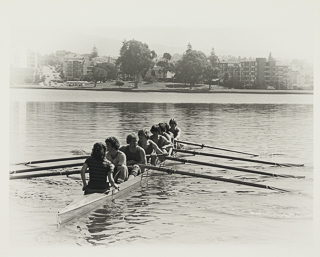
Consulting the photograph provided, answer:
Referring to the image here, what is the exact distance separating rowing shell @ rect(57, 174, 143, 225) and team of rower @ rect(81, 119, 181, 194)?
3.8 inches

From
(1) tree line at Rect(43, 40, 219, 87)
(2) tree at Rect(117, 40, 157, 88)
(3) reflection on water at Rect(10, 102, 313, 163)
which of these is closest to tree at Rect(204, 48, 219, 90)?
(1) tree line at Rect(43, 40, 219, 87)

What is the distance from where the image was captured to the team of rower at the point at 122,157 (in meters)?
6.82

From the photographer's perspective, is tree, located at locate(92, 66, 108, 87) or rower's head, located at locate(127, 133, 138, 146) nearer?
rower's head, located at locate(127, 133, 138, 146)

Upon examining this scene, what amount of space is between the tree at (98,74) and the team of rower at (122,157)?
6.10 meters

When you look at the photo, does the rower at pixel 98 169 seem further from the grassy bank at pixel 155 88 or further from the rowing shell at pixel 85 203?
the grassy bank at pixel 155 88

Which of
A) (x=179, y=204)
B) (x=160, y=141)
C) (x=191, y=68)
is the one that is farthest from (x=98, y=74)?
(x=179, y=204)

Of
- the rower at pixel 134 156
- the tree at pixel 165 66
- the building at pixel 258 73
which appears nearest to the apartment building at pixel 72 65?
the tree at pixel 165 66

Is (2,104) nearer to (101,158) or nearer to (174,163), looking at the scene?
(101,158)

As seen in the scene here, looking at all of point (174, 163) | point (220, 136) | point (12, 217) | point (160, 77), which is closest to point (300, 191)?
point (174, 163)

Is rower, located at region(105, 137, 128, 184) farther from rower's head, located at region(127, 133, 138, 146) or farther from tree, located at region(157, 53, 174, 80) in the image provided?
tree, located at region(157, 53, 174, 80)

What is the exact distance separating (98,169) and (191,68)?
10343 millimetres

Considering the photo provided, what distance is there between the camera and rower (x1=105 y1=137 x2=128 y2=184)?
749 cm

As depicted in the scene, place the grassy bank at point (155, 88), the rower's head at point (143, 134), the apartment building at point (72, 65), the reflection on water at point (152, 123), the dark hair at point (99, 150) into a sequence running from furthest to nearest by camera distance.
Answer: the grassy bank at point (155, 88) < the apartment building at point (72, 65) < the reflection on water at point (152, 123) < the rower's head at point (143, 134) < the dark hair at point (99, 150)

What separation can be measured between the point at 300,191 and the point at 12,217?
15.3ft
